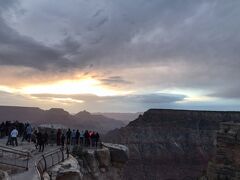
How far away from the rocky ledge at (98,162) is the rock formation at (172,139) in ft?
202

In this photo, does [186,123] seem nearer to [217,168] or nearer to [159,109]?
[159,109]

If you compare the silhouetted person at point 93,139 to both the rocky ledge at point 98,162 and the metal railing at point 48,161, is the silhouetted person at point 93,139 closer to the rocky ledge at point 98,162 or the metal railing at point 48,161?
the rocky ledge at point 98,162

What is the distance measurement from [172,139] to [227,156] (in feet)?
188

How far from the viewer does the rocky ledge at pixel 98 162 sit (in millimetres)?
15430

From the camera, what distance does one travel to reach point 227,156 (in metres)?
38.6

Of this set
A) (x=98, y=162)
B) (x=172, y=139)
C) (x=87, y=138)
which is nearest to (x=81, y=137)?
(x=87, y=138)

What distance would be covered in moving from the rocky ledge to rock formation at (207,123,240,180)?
2241 cm

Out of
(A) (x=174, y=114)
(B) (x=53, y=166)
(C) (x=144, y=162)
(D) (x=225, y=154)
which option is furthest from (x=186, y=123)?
(B) (x=53, y=166)

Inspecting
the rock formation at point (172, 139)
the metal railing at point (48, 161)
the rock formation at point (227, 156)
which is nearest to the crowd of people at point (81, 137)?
the metal railing at point (48, 161)

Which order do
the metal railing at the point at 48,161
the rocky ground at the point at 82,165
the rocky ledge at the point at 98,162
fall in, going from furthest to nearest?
the rocky ledge at the point at 98,162 → the metal railing at the point at 48,161 → the rocky ground at the point at 82,165

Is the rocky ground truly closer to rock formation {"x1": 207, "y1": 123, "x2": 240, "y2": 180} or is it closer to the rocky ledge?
the rocky ledge

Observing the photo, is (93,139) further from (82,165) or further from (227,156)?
(227,156)

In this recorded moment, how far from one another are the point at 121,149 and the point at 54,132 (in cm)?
422

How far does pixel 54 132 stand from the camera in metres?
19.9
